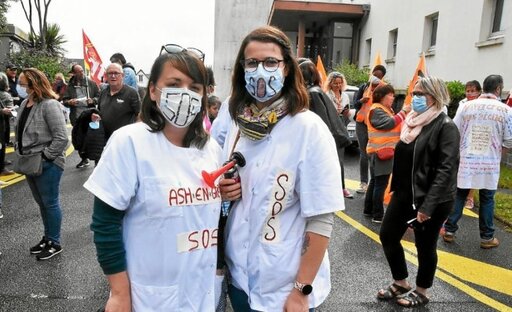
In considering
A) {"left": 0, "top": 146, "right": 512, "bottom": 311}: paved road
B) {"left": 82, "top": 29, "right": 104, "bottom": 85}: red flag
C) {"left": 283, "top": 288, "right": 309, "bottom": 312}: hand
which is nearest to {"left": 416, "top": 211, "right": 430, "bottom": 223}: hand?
{"left": 0, "top": 146, "right": 512, "bottom": 311}: paved road

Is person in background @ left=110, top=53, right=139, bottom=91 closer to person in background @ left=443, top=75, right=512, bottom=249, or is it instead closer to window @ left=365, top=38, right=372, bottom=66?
person in background @ left=443, top=75, right=512, bottom=249

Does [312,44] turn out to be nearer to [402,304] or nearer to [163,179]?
[402,304]

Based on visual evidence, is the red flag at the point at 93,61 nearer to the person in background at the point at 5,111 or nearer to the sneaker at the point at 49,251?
the person in background at the point at 5,111

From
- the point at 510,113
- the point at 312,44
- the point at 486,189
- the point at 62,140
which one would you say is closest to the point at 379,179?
the point at 486,189

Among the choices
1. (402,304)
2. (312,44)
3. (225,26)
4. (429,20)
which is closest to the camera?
(402,304)

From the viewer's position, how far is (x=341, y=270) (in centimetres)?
421

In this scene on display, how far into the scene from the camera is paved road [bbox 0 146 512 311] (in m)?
3.52

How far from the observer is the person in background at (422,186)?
10.9 ft

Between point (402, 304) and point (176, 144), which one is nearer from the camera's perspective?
point (176, 144)

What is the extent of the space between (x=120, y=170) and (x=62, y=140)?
9.87ft

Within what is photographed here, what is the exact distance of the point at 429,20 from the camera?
46.5ft

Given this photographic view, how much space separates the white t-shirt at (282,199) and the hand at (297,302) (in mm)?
38

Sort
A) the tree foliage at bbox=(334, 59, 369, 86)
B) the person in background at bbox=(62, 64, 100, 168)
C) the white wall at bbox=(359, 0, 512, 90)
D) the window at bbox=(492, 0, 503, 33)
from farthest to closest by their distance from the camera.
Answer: the tree foliage at bbox=(334, 59, 369, 86) → the window at bbox=(492, 0, 503, 33) → the white wall at bbox=(359, 0, 512, 90) → the person in background at bbox=(62, 64, 100, 168)

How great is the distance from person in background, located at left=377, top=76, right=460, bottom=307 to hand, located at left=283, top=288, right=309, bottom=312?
6.44 feet
